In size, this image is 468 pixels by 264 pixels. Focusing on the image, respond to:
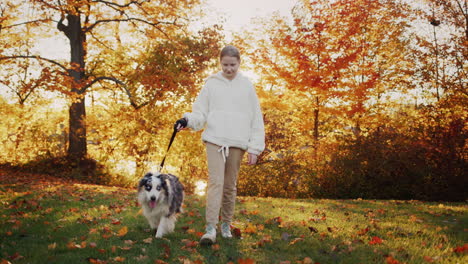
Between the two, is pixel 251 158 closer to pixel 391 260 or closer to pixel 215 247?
pixel 215 247

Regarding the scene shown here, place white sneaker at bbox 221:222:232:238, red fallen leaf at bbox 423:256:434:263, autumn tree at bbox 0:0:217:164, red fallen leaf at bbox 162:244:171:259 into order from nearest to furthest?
red fallen leaf at bbox 423:256:434:263
red fallen leaf at bbox 162:244:171:259
white sneaker at bbox 221:222:232:238
autumn tree at bbox 0:0:217:164

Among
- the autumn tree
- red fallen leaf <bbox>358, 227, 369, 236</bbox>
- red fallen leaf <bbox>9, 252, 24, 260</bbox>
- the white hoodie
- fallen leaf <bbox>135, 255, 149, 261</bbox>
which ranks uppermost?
the autumn tree

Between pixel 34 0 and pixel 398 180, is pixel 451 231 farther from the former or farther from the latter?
pixel 34 0

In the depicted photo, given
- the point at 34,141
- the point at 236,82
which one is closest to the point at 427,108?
the point at 236,82

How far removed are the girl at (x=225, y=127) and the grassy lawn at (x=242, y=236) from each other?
0.43m

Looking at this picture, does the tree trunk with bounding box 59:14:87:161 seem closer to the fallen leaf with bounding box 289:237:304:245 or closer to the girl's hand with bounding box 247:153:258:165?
the girl's hand with bounding box 247:153:258:165

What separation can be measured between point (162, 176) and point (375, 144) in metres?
6.82

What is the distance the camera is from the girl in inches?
141

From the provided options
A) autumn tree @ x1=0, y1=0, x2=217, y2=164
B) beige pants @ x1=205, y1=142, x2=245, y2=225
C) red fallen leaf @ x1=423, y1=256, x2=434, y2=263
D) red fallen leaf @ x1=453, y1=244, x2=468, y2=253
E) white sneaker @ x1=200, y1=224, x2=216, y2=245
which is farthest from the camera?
autumn tree @ x1=0, y1=0, x2=217, y2=164

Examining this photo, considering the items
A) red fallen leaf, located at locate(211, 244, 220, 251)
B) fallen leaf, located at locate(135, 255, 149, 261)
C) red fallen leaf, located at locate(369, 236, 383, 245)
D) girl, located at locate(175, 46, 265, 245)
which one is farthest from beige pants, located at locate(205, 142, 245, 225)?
red fallen leaf, located at locate(369, 236, 383, 245)

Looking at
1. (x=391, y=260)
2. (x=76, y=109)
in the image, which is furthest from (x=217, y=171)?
(x=76, y=109)

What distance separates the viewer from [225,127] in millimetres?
3596

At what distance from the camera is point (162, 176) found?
4027mm

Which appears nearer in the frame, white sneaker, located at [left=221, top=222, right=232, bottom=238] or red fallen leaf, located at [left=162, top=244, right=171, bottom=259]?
red fallen leaf, located at [left=162, top=244, right=171, bottom=259]
